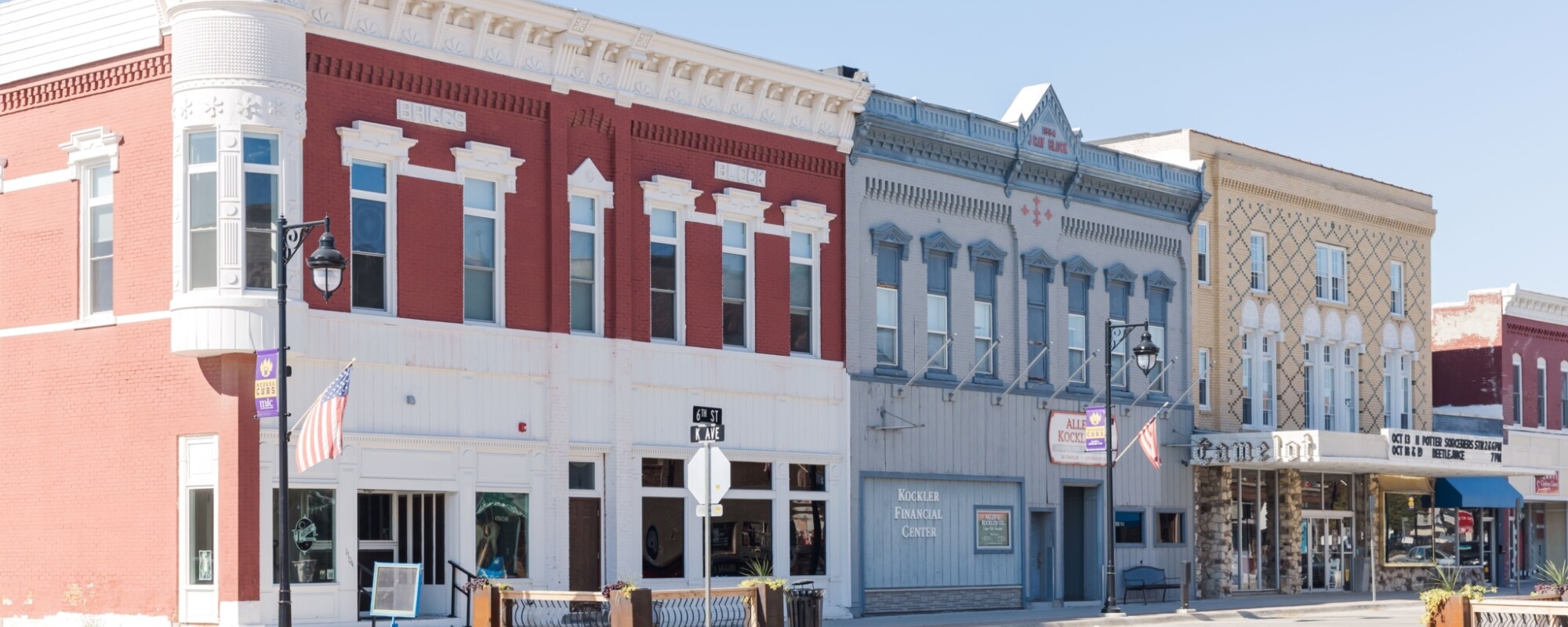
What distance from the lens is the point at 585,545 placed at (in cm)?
3142

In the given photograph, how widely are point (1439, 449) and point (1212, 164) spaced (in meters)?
9.86

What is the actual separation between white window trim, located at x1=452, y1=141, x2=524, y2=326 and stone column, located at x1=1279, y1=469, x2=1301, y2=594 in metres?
25.6

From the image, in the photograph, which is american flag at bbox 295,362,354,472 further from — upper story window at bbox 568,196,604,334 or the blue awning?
the blue awning

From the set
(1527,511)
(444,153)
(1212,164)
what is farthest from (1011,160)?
(1527,511)

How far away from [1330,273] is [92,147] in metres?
33.3

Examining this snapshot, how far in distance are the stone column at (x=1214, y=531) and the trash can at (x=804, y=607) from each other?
21100mm

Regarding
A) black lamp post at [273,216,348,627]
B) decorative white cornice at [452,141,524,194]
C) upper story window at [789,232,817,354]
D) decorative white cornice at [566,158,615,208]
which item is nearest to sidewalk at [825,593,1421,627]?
upper story window at [789,232,817,354]

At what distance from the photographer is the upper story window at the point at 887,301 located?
1474 inches

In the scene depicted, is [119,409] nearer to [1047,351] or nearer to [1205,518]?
[1047,351]

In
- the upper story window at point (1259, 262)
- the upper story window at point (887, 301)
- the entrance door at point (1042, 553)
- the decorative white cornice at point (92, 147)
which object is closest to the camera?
the decorative white cornice at point (92, 147)

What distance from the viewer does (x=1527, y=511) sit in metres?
60.1

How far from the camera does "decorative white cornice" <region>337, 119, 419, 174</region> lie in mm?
27891

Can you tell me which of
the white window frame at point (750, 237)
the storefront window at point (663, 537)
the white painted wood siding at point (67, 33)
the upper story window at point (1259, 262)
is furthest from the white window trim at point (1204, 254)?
the white painted wood siding at point (67, 33)

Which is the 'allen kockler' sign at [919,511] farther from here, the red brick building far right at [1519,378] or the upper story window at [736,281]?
the red brick building far right at [1519,378]
